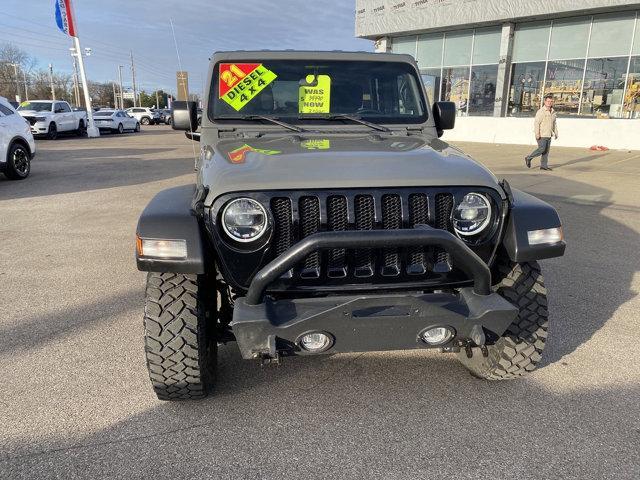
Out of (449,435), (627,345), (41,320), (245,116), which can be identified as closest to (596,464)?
(449,435)

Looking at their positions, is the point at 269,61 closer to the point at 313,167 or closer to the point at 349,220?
the point at 313,167

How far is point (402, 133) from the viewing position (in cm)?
349

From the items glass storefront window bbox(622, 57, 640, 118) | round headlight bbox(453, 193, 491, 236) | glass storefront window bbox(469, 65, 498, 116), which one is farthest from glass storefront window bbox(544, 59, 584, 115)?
round headlight bbox(453, 193, 491, 236)

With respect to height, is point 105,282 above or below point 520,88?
below

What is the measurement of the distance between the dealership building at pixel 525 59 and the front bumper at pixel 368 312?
16.5 m

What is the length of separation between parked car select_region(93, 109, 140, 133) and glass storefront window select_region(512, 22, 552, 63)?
21.1 metres

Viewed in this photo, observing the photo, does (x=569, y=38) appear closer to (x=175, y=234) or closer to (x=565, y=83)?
(x=565, y=83)

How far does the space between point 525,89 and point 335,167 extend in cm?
1998

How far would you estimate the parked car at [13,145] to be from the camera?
31.6 ft

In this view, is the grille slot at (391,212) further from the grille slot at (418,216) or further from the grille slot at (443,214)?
the grille slot at (443,214)

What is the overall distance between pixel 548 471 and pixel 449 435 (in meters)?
0.46

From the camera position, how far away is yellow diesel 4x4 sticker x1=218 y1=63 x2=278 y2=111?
3557mm

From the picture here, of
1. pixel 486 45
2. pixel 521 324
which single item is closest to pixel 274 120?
pixel 521 324

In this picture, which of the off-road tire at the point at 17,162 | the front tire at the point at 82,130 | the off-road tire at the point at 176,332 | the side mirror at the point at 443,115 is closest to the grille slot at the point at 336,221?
the off-road tire at the point at 176,332
